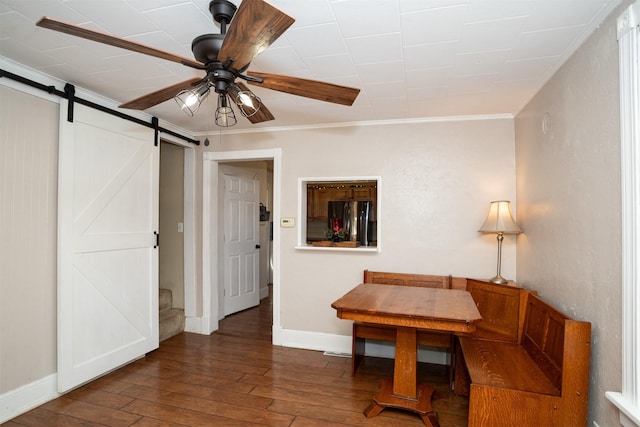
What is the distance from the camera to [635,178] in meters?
1.47

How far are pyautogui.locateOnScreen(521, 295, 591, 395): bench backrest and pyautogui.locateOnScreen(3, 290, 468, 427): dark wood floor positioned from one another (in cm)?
71

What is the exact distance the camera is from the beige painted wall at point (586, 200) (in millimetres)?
1650

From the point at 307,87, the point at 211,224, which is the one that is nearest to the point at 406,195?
the point at 307,87

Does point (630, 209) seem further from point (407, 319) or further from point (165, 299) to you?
point (165, 299)

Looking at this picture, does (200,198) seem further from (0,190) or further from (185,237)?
(0,190)

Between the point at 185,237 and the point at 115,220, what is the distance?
1126mm

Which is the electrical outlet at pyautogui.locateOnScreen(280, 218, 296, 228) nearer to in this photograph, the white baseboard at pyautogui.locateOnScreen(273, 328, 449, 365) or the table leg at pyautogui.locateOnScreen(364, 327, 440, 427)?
the white baseboard at pyautogui.locateOnScreen(273, 328, 449, 365)

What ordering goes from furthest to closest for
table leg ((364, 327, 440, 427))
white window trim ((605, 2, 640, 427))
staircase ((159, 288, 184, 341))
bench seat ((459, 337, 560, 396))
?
1. staircase ((159, 288, 184, 341))
2. table leg ((364, 327, 440, 427))
3. bench seat ((459, 337, 560, 396))
4. white window trim ((605, 2, 640, 427))

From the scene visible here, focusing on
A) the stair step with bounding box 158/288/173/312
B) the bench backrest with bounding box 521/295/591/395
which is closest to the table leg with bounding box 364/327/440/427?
the bench backrest with bounding box 521/295/591/395

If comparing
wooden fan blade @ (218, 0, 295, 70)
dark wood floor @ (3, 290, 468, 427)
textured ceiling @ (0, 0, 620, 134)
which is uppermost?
Answer: textured ceiling @ (0, 0, 620, 134)

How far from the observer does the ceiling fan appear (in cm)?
120

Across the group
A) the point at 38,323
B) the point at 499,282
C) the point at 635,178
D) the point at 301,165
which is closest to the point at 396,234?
the point at 499,282

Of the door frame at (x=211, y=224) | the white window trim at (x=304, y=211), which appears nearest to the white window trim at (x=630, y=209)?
the white window trim at (x=304, y=211)

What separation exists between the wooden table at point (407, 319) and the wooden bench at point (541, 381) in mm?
327
